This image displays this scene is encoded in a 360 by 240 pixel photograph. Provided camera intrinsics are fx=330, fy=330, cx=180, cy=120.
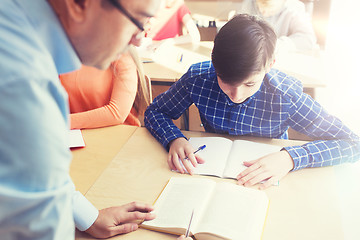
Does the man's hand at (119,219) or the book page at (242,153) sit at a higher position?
the man's hand at (119,219)

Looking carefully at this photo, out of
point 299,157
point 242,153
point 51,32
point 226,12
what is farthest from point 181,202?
point 226,12

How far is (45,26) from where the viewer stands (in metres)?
0.44

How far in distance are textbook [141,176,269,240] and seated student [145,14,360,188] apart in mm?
92

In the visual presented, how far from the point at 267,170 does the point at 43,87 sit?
0.85 m

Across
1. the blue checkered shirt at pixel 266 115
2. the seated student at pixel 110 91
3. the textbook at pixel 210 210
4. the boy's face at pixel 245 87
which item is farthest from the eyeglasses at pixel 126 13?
the seated student at pixel 110 91

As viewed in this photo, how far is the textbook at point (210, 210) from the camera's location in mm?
870

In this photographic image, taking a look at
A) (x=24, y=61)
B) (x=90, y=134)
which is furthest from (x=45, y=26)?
(x=90, y=134)

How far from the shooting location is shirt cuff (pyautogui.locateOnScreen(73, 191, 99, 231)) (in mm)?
905

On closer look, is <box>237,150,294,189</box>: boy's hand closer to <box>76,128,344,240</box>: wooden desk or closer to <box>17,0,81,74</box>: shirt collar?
<box>76,128,344,240</box>: wooden desk

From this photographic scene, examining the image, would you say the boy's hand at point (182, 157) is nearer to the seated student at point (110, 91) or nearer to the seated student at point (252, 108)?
the seated student at point (252, 108)

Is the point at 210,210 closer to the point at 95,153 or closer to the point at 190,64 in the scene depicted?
the point at 95,153

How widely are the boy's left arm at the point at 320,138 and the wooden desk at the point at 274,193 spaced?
0.04 metres

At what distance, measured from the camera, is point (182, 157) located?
3.88 ft

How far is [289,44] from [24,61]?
2324mm
